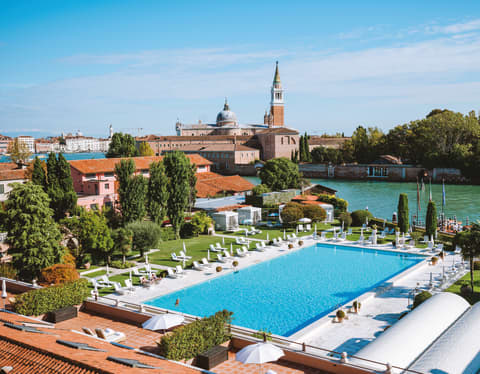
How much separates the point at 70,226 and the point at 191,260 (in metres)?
5.56

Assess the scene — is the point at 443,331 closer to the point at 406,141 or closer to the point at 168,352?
the point at 168,352

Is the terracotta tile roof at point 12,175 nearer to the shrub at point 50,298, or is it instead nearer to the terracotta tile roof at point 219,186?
the terracotta tile roof at point 219,186

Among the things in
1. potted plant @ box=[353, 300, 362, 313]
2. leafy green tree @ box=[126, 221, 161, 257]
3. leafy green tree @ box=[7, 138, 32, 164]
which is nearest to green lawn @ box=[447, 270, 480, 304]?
potted plant @ box=[353, 300, 362, 313]

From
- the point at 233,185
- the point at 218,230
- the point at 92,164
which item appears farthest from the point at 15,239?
the point at 233,185

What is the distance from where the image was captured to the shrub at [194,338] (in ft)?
30.8

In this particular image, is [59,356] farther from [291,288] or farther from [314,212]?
[314,212]

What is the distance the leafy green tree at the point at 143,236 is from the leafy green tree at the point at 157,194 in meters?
3.13

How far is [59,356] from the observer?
27.6 feet

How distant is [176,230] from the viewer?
2612cm

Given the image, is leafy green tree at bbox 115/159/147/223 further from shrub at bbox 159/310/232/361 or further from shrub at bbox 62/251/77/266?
shrub at bbox 159/310/232/361

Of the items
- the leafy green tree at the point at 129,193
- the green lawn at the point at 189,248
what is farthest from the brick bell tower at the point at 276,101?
the leafy green tree at the point at 129,193

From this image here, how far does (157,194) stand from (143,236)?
164 inches

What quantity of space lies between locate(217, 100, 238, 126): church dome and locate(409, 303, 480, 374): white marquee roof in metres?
115

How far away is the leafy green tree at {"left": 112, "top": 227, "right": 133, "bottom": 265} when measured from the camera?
20172mm
